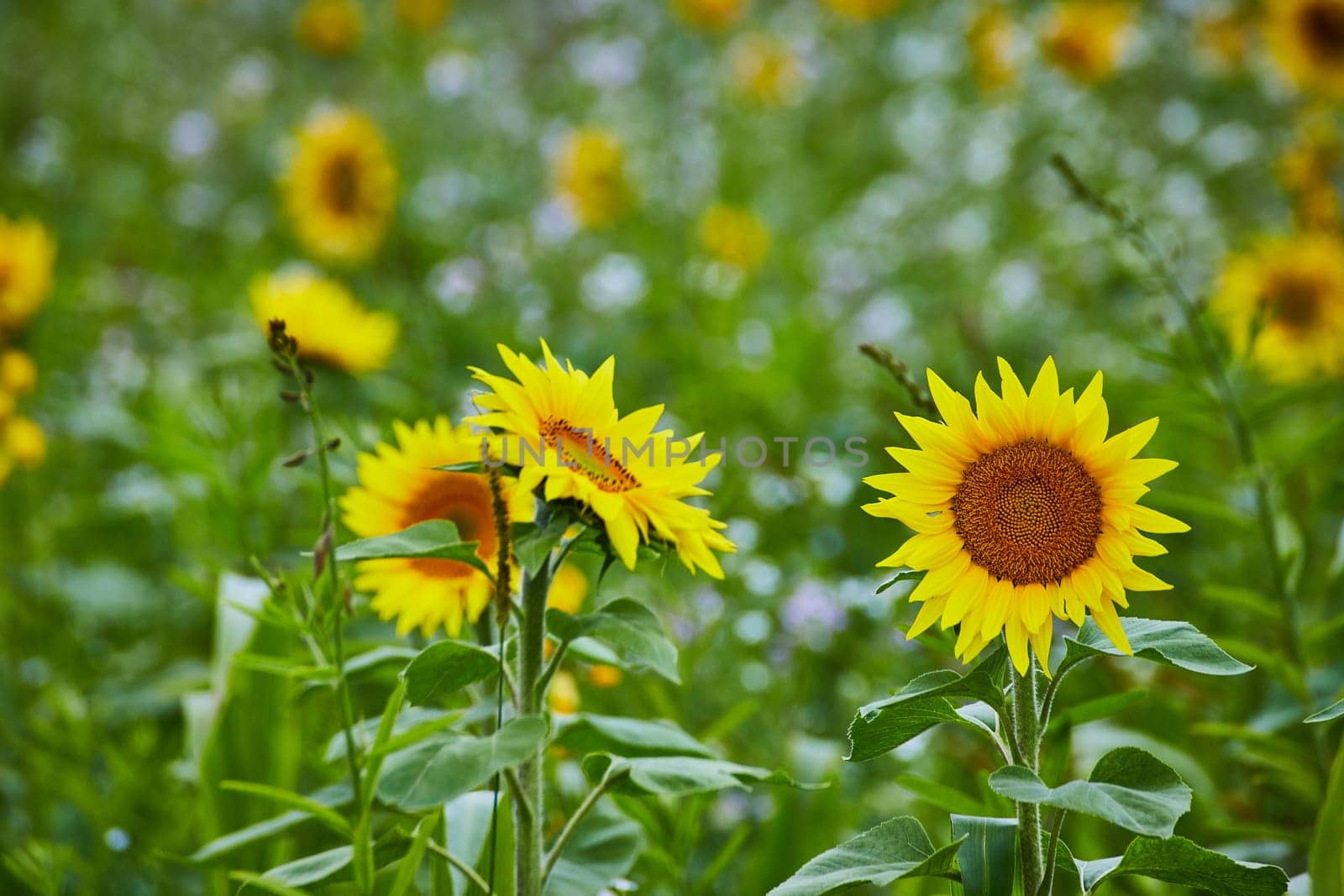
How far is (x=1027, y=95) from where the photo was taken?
2.99m

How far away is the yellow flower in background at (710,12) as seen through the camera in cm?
311

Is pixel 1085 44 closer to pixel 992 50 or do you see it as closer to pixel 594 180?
pixel 992 50

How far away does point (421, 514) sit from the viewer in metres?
0.87

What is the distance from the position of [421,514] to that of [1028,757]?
0.48m

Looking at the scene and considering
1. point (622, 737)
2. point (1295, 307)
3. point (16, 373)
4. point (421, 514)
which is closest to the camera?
point (622, 737)

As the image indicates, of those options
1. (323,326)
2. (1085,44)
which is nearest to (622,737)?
(323,326)

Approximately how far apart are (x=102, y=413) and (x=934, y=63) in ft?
7.84

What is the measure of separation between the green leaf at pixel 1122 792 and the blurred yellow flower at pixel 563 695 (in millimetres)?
480

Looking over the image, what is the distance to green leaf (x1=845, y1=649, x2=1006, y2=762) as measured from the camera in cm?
58

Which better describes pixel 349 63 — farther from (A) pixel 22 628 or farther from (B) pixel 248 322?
(A) pixel 22 628

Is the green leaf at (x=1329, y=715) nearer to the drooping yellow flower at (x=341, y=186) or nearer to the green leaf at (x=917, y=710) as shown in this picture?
the green leaf at (x=917, y=710)

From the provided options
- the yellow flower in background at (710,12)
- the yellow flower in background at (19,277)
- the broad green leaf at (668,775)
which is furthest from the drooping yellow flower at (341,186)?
the broad green leaf at (668,775)

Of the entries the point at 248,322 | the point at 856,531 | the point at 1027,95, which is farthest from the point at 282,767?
the point at 1027,95

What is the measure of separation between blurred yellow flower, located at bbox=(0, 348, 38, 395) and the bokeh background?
0.31ft
